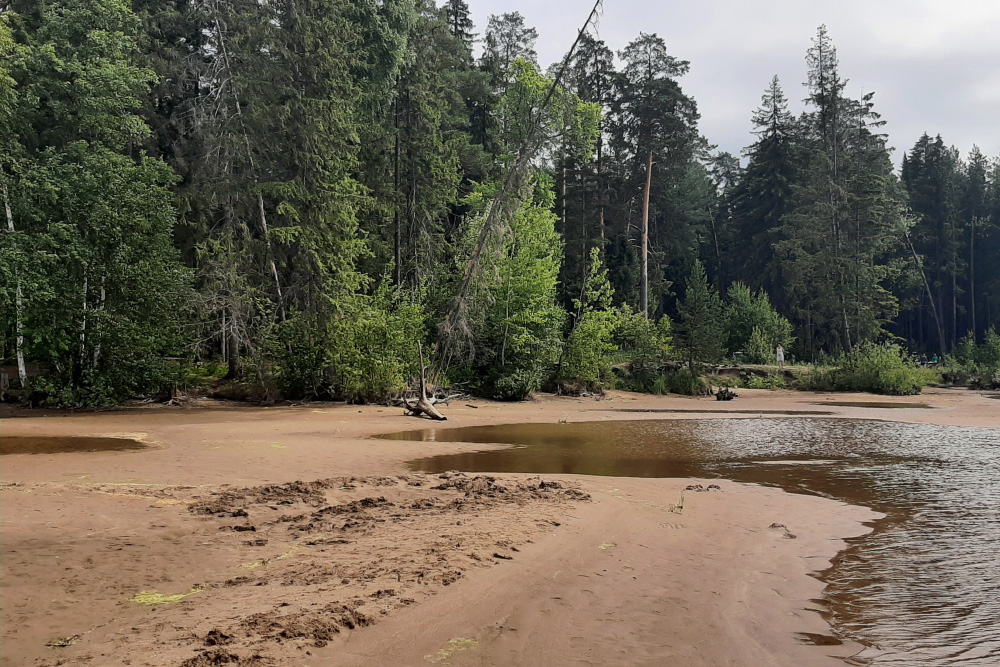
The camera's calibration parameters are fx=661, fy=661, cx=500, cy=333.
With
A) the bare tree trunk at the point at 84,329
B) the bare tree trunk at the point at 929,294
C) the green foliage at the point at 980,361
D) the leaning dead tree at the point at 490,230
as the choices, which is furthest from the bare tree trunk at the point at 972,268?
the bare tree trunk at the point at 84,329

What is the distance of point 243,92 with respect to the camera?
2480 centimetres

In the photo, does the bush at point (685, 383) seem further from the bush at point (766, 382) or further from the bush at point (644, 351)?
the bush at point (766, 382)

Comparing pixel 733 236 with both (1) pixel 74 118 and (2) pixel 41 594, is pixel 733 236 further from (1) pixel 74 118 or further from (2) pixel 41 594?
(2) pixel 41 594

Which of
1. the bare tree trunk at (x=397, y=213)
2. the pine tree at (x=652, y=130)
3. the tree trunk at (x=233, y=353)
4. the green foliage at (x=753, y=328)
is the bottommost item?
the tree trunk at (x=233, y=353)

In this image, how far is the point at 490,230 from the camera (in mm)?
25516

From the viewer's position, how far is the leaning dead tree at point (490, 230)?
2458 centimetres

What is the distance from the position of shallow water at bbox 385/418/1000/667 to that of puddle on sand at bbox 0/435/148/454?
17.0ft

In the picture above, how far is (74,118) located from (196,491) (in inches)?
866

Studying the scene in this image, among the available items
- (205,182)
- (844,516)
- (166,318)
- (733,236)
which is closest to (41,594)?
(844,516)

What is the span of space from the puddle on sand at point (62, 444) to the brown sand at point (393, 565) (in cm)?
93

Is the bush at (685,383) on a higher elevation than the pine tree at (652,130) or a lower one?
lower

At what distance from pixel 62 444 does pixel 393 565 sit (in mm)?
9370

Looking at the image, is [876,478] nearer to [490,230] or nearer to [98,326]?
[490,230]

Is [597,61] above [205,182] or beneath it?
above
